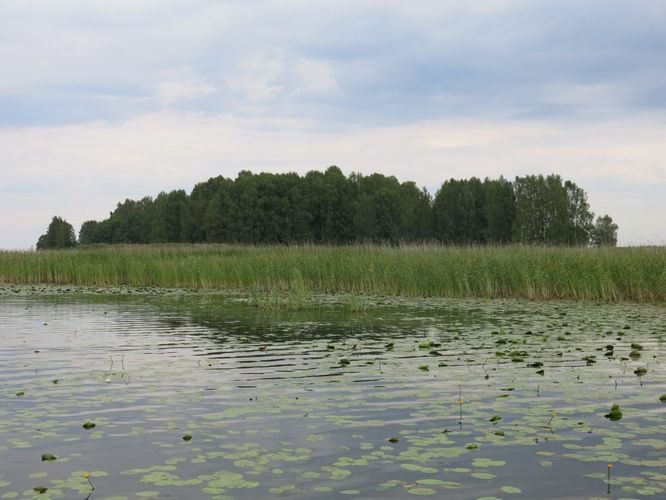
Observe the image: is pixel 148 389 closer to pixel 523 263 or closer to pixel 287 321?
pixel 287 321

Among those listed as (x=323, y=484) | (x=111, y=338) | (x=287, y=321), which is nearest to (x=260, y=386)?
(x=323, y=484)

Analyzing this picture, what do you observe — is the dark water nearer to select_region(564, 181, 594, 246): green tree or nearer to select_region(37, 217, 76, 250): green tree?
select_region(564, 181, 594, 246): green tree

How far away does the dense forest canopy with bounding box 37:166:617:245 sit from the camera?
7438cm

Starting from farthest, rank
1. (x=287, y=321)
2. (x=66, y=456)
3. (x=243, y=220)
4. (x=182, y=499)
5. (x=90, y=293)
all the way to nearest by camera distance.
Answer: (x=243, y=220), (x=90, y=293), (x=287, y=321), (x=66, y=456), (x=182, y=499)

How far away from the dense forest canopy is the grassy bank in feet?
130

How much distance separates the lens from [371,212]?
9681 cm

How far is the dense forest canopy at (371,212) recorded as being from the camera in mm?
74375

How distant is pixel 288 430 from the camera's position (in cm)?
765

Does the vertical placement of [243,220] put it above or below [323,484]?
above

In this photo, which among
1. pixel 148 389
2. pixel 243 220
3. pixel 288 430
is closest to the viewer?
pixel 288 430

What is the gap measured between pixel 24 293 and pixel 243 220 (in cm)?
6499

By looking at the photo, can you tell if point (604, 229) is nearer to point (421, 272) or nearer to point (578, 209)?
point (578, 209)

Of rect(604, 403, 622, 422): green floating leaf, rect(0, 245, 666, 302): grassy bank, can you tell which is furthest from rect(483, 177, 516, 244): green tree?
rect(604, 403, 622, 422): green floating leaf

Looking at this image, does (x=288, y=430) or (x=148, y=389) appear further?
(x=148, y=389)
